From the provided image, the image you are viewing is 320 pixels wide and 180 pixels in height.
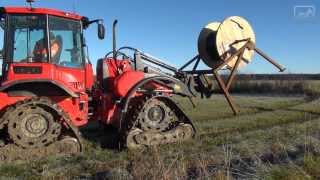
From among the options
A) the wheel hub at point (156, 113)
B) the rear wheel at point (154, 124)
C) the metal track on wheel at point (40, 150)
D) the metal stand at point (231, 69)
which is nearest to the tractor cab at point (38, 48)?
the metal track on wheel at point (40, 150)

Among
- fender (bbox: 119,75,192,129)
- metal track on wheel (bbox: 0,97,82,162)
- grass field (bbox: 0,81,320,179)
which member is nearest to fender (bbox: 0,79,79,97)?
metal track on wheel (bbox: 0,97,82,162)

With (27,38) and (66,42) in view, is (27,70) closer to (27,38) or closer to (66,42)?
(27,38)

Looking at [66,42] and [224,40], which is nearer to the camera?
[66,42]

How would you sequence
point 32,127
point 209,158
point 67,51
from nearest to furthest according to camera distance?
point 209,158 < point 32,127 < point 67,51

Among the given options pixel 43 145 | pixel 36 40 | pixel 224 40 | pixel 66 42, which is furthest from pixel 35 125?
pixel 224 40

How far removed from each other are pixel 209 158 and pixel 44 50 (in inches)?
156

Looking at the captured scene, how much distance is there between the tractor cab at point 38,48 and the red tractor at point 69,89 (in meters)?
0.02

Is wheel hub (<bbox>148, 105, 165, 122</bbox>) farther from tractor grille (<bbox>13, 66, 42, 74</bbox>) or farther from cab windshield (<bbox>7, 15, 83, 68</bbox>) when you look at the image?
tractor grille (<bbox>13, 66, 42, 74</bbox>)

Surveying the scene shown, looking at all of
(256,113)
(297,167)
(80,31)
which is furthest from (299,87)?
(297,167)

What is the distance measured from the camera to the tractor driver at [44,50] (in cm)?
1018

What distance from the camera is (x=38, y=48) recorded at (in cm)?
1022

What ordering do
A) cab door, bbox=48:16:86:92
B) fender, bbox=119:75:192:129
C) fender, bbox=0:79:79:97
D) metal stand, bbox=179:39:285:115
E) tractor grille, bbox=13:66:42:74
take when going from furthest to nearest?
1. metal stand, bbox=179:39:285:115
2. fender, bbox=119:75:192:129
3. cab door, bbox=48:16:86:92
4. tractor grille, bbox=13:66:42:74
5. fender, bbox=0:79:79:97

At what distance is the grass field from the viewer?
Result: 23.6 feet

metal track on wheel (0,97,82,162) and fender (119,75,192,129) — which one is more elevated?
fender (119,75,192,129)
